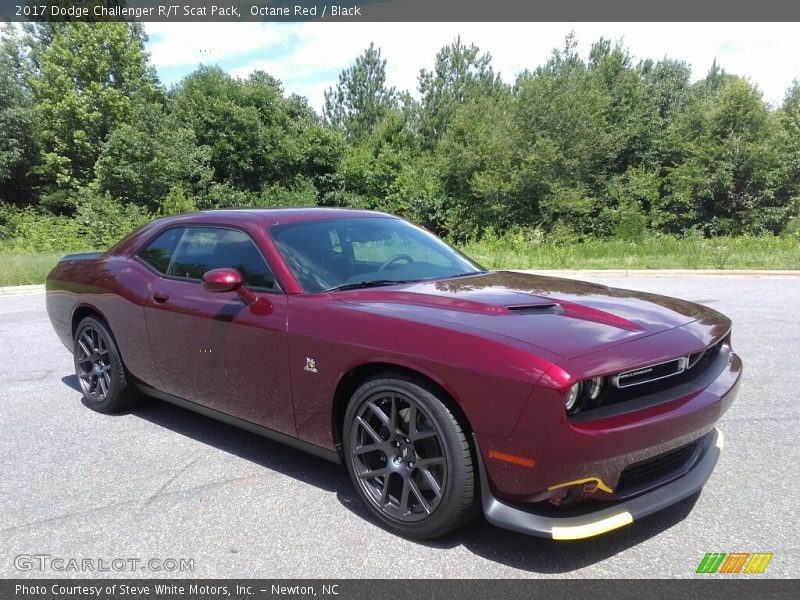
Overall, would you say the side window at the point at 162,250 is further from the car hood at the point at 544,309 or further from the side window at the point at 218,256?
the car hood at the point at 544,309

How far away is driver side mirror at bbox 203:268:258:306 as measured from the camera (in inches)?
128

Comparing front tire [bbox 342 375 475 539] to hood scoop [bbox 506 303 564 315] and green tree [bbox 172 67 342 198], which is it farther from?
green tree [bbox 172 67 342 198]

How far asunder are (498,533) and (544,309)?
1055 millimetres

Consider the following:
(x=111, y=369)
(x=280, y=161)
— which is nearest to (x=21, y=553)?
(x=111, y=369)

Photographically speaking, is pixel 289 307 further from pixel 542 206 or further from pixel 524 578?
pixel 542 206

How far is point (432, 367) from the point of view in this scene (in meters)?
2.52

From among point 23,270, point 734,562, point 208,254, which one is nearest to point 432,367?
point 734,562

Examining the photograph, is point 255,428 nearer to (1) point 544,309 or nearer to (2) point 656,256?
(1) point 544,309

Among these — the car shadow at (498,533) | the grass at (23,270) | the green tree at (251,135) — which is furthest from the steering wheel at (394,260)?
the green tree at (251,135)

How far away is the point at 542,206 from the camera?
109ft

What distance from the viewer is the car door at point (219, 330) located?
3.23 meters

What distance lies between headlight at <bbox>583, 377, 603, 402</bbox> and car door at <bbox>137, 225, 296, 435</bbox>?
4.99 feet

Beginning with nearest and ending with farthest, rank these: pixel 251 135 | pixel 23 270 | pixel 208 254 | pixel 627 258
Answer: pixel 208 254
pixel 23 270
pixel 627 258
pixel 251 135

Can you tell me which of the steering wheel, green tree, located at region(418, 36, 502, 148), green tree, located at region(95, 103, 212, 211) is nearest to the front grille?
the steering wheel
